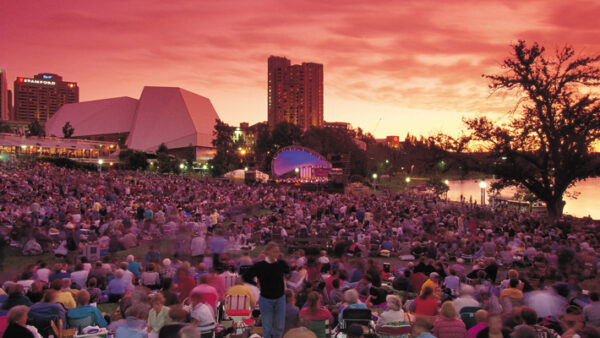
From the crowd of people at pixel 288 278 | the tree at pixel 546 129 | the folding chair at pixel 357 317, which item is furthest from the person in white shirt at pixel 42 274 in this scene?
the tree at pixel 546 129

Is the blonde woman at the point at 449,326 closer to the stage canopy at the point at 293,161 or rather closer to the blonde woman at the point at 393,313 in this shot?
the blonde woman at the point at 393,313

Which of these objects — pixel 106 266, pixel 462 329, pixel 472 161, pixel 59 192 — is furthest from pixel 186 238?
pixel 472 161

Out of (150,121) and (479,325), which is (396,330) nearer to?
(479,325)

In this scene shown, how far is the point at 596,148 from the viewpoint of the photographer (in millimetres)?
18781

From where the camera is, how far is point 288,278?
6.66 metres

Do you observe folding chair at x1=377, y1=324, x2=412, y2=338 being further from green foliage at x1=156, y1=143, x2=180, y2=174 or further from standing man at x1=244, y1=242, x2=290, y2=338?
green foliage at x1=156, y1=143, x2=180, y2=174

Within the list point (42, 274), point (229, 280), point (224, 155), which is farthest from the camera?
point (224, 155)

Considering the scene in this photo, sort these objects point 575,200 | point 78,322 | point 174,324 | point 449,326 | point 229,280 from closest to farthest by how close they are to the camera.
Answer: point 174,324 → point 449,326 → point 78,322 → point 229,280 → point 575,200

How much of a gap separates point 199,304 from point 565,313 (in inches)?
173

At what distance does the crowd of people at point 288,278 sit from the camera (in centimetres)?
452

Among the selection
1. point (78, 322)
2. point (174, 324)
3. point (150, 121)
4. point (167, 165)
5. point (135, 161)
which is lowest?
point (78, 322)

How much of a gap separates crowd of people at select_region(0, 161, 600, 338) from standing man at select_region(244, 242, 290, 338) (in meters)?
Answer: 0.01

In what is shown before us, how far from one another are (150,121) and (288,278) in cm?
10560

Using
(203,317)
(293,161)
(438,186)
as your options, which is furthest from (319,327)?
(293,161)
